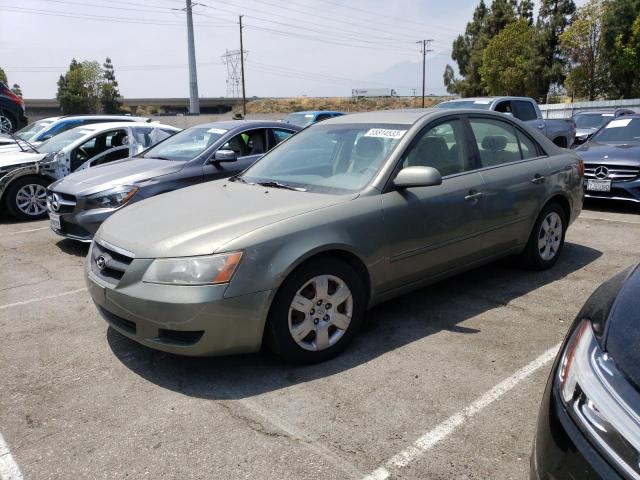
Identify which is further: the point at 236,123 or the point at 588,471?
the point at 236,123

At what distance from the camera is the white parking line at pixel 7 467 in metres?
2.47

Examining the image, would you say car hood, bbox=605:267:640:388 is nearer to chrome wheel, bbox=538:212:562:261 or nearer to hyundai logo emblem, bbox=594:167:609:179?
chrome wheel, bbox=538:212:562:261

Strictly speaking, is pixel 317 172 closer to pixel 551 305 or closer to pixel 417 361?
pixel 417 361

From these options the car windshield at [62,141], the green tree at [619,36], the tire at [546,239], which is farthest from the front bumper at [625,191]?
the green tree at [619,36]

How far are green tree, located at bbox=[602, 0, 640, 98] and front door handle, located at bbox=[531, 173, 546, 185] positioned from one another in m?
38.5

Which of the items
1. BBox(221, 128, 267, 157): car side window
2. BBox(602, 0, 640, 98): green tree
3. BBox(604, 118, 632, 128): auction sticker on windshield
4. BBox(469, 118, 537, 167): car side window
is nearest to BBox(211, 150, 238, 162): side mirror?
BBox(221, 128, 267, 157): car side window

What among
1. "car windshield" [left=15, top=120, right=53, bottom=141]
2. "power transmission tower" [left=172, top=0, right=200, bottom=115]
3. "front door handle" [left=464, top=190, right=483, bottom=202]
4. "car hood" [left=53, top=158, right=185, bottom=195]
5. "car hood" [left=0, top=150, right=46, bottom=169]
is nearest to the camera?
"front door handle" [left=464, top=190, right=483, bottom=202]

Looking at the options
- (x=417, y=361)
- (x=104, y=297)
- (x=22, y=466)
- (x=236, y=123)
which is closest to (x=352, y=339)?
(x=417, y=361)

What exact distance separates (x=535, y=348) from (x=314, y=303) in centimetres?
153

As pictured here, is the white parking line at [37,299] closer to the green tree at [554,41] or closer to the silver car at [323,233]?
the silver car at [323,233]

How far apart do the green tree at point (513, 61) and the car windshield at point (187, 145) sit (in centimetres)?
4585

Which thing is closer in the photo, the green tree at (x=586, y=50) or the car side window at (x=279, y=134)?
the car side window at (x=279, y=134)

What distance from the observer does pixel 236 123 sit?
7234 mm

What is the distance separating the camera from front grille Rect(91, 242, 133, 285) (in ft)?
10.8
